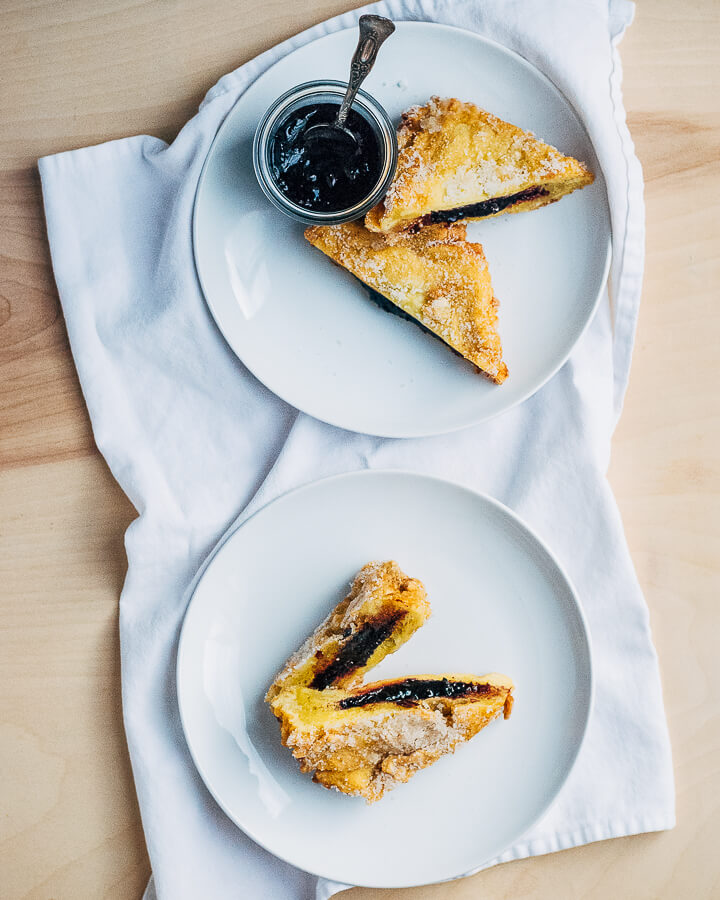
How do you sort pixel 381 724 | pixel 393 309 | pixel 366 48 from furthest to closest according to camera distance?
pixel 393 309 → pixel 381 724 → pixel 366 48

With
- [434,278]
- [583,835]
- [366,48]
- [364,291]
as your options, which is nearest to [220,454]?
[364,291]

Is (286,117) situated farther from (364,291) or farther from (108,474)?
(108,474)

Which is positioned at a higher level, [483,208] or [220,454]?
[483,208]

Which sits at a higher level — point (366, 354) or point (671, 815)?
point (366, 354)

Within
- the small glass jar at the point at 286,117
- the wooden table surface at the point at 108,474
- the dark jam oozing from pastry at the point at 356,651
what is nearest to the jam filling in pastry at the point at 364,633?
the dark jam oozing from pastry at the point at 356,651

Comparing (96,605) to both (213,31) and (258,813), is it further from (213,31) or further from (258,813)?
(213,31)

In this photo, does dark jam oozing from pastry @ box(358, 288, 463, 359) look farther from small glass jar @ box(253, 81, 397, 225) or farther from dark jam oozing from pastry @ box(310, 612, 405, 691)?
dark jam oozing from pastry @ box(310, 612, 405, 691)

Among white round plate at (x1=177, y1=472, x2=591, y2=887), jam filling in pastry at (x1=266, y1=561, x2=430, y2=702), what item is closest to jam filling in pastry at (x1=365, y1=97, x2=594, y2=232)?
white round plate at (x1=177, y1=472, x2=591, y2=887)

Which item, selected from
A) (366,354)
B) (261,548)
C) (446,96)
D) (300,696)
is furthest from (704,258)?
(300,696)
